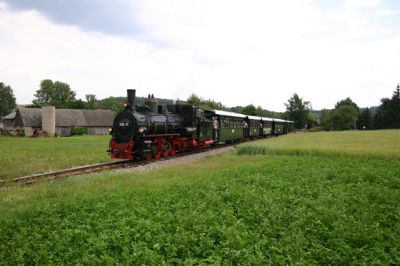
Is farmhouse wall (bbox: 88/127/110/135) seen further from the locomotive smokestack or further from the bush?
the locomotive smokestack

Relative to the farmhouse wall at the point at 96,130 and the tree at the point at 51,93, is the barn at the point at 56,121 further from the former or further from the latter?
the tree at the point at 51,93

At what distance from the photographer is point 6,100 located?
387ft

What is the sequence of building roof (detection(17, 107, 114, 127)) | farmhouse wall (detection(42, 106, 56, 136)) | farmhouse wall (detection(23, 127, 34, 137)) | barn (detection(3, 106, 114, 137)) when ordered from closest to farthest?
farmhouse wall (detection(42, 106, 56, 136)) < barn (detection(3, 106, 114, 137)) < farmhouse wall (detection(23, 127, 34, 137)) < building roof (detection(17, 107, 114, 127))

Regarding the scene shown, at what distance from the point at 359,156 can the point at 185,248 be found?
17956 millimetres

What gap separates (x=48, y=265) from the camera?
6172 millimetres

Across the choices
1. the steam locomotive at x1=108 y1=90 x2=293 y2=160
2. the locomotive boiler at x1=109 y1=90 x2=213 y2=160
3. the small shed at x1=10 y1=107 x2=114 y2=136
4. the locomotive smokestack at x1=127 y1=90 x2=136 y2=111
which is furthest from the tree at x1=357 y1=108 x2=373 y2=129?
the locomotive smokestack at x1=127 y1=90 x2=136 y2=111

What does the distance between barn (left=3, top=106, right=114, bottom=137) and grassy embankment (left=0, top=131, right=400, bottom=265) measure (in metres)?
70.5

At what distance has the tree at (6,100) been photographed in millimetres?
115963

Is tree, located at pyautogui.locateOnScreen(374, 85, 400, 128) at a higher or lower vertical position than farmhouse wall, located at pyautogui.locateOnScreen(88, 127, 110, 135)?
higher

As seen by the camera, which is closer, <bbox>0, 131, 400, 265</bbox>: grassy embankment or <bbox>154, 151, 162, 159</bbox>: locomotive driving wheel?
<bbox>0, 131, 400, 265</bbox>: grassy embankment

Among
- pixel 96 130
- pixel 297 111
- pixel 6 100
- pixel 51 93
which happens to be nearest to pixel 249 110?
pixel 297 111

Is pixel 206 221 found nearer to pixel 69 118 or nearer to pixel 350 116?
pixel 69 118

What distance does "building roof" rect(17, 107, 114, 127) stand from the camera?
81125 mm

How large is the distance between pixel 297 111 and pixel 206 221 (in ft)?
356
